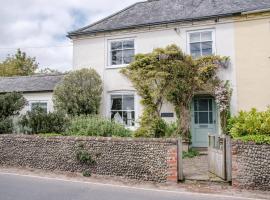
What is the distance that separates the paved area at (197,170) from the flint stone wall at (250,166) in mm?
694

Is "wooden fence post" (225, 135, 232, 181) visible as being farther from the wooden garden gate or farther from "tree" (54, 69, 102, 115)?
"tree" (54, 69, 102, 115)

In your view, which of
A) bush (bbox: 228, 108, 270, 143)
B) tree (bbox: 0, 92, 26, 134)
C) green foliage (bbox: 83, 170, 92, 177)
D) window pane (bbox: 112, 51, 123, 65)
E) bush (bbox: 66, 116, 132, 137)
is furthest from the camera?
window pane (bbox: 112, 51, 123, 65)

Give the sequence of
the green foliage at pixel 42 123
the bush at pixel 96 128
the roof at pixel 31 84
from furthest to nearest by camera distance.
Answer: the roof at pixel 31 84, the green foliage at pixel 42 123, the bush at pixel 96 128

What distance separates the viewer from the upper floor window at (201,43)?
15.7 meters

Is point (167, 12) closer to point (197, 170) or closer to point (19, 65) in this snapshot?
point (197, 170)

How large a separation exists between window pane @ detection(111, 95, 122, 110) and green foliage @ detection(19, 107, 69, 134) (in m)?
4.26

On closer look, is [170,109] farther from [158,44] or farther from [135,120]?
[158,44]

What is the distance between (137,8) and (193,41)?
17.5 ft

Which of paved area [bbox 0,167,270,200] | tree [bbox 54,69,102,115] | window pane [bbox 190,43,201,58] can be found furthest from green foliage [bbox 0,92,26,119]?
window pane [bbox 190,43,201,58]

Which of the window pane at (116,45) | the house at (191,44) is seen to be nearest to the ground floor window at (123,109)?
the house at (191,44)

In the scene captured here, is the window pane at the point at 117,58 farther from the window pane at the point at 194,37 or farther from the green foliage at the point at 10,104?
the green foliage at the point at 10,104

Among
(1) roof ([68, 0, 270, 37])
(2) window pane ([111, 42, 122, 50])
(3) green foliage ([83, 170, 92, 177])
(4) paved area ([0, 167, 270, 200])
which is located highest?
(1) roof ([68, 0, 270, 37])

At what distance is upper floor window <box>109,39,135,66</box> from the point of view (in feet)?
57.0

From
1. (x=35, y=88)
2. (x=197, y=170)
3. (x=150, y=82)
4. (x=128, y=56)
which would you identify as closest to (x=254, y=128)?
(x=197, y=170)
